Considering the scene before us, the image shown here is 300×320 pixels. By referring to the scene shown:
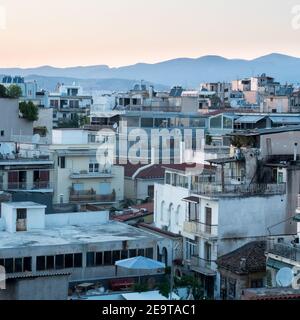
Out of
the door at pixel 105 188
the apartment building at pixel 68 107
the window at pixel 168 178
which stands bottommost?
the door at pixel 105 188

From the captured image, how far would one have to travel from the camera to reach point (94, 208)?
15.3 meters

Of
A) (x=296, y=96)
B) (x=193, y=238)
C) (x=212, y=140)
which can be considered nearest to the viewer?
(x=193, y=238)

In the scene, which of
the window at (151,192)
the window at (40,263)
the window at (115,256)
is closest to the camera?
the window at (40,263)

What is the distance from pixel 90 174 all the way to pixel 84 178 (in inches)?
6.4

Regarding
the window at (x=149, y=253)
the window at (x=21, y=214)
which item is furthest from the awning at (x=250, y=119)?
the window at (x=21, y=214)

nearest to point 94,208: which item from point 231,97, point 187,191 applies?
point 187,191

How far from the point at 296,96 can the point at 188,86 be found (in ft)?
52.4

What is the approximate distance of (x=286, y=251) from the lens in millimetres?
9312

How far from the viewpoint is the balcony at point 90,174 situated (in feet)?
53.5

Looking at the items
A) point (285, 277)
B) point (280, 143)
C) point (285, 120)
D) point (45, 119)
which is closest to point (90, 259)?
point (285, 277)

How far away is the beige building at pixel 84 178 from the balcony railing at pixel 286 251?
7165 millimetres

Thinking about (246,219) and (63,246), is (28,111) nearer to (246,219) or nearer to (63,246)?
(246,219)

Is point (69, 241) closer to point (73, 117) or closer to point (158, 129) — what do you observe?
point (158, 129)

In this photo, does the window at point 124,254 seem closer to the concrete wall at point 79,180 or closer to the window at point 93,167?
the concrete wall at point 79,180
